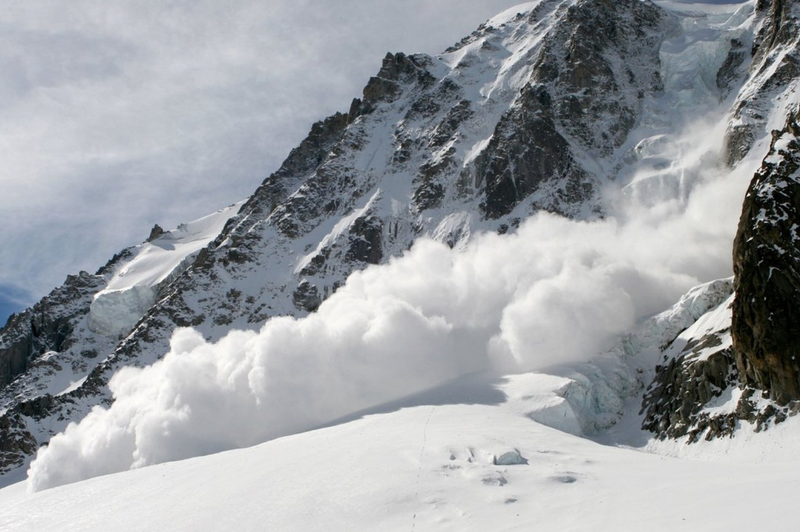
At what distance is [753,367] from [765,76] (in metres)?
66.4

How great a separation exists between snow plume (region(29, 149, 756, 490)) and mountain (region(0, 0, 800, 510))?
330mm

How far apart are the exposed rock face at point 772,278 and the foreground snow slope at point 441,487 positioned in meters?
4.08

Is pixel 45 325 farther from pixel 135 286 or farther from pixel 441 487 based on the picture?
pixel 441 487

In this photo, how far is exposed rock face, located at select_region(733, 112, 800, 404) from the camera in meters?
38.3

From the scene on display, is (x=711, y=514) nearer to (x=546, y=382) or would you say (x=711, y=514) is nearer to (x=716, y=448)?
(x=716, y=448)

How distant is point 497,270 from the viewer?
281ft

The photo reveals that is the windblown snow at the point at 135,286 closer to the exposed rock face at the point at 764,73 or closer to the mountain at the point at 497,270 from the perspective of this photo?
the mountain at the point at 497,270

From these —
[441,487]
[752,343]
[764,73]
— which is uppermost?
[764,73]

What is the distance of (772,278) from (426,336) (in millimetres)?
40939

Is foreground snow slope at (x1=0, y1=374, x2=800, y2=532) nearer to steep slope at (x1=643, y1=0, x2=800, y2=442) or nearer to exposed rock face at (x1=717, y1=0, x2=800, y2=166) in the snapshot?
steep slope at (x1=643, y1=0, x2=800, y2=442)

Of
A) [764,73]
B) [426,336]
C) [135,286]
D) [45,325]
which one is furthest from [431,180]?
[45,325]

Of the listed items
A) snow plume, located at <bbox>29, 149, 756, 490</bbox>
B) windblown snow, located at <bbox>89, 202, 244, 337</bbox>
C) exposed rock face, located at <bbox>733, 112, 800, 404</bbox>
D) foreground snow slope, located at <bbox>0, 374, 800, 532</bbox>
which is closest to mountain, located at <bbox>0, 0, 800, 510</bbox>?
exposed rock face, located at <bbox>733, 112, 800, 404</bbox>

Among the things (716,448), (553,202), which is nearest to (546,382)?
(716,448)

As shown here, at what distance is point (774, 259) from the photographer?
40.0 m
